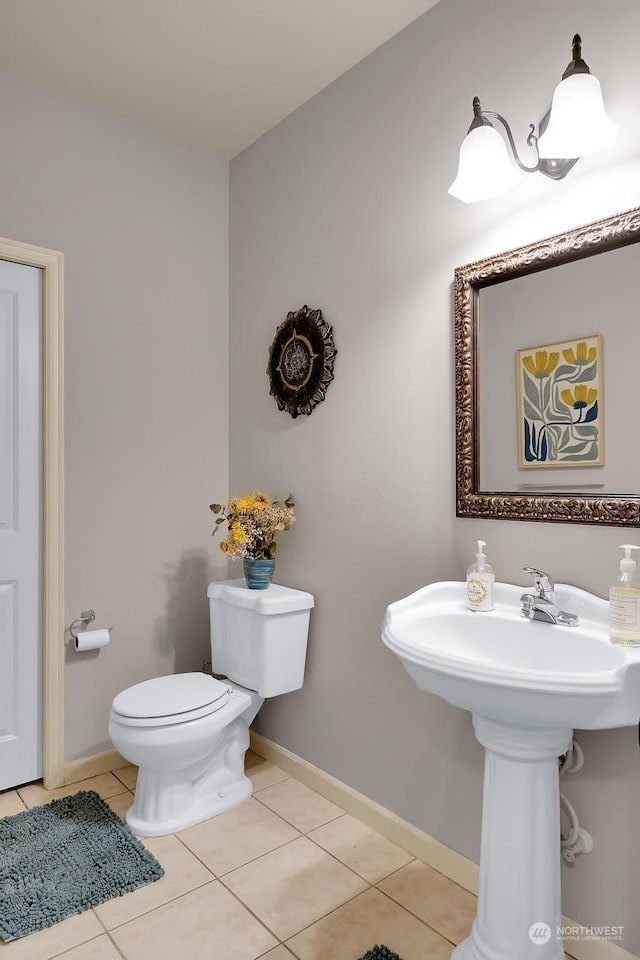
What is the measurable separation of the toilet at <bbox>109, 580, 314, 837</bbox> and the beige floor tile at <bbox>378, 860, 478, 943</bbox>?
2.24 ft

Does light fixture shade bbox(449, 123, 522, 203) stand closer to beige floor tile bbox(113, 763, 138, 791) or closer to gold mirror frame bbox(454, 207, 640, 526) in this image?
gold mirror frame bbox(454, 207, 640, 526)

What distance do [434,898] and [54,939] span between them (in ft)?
3.36

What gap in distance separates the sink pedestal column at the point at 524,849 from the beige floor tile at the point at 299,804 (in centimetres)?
85

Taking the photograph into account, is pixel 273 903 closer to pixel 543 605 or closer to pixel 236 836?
pixel 236 836

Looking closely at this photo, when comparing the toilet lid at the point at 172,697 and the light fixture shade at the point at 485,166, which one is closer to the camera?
the light fixture shade at the point at 485,166

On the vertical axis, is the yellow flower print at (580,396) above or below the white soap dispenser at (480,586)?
above

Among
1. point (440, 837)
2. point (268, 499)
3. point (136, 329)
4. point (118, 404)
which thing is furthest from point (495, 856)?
point (136, 329)

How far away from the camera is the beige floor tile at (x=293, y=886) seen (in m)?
1.66

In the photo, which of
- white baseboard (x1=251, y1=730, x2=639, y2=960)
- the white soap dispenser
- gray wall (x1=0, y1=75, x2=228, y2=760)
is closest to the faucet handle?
the white soap dispenser

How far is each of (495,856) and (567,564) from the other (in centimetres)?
69

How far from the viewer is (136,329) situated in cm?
256

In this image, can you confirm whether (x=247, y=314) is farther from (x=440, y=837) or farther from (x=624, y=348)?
(x=440, y=837)

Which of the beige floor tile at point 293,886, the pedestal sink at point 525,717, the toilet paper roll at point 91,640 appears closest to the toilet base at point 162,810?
the beige floor tile at point 293,886

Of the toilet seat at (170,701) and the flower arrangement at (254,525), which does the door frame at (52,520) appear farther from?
the flower arrangement at (254,525)
